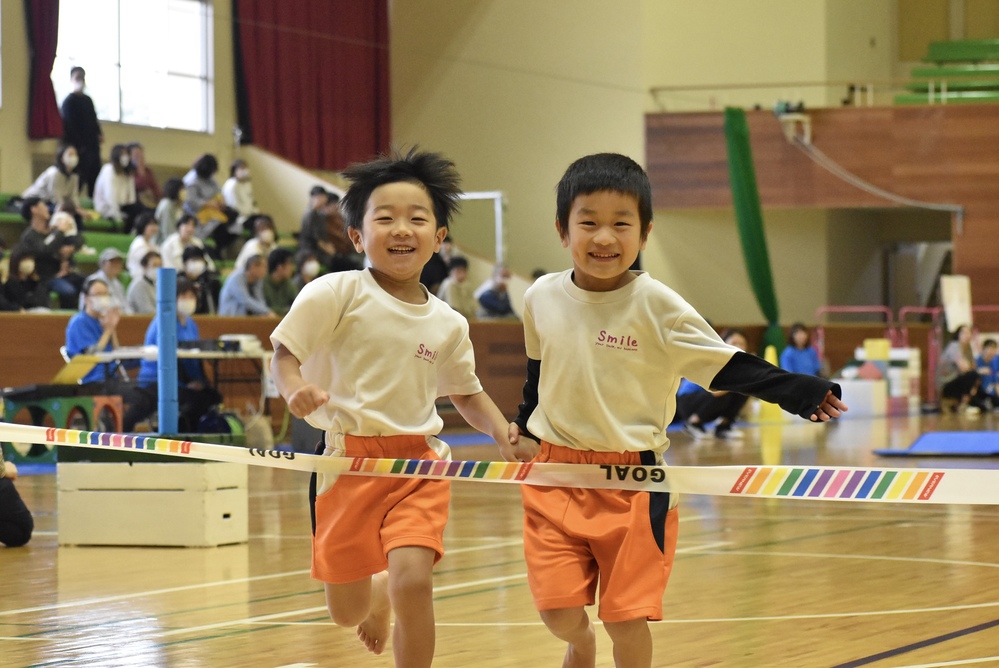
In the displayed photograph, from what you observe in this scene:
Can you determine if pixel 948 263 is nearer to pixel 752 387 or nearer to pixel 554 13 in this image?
pixel 554 13

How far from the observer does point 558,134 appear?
76.3ft

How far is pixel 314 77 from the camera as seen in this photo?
22.1m

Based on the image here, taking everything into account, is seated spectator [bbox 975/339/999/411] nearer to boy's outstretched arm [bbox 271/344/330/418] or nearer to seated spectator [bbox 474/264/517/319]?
seated spectator [bbox 474/264/517/319]

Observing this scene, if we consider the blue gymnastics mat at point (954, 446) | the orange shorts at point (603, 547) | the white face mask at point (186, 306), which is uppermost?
the white face mask at point (186, 306)

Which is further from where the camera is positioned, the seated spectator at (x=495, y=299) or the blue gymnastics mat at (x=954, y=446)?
the seated spectator at (x=495, y=299)

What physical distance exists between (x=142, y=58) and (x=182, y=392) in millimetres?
9326

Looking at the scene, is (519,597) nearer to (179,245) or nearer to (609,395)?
(609,395)

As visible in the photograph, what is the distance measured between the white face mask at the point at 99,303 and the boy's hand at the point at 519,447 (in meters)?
8.53

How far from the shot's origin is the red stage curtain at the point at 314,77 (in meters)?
21.2

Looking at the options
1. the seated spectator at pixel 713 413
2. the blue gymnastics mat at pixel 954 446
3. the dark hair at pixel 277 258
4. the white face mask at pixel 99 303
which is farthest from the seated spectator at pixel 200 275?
the blue gymnastics mat at pixel 954 446

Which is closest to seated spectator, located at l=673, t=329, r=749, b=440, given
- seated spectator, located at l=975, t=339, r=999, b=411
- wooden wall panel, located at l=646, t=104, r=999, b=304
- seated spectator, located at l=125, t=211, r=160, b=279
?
seated spectator, located at l=125, t=211, r=160, b=279

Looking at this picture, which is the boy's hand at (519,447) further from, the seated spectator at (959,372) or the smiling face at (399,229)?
the seated spectator at (959,372)

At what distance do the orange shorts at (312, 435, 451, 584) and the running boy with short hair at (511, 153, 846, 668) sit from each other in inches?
11.2

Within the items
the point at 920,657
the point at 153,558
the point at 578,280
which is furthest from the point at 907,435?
the point at 578,280
